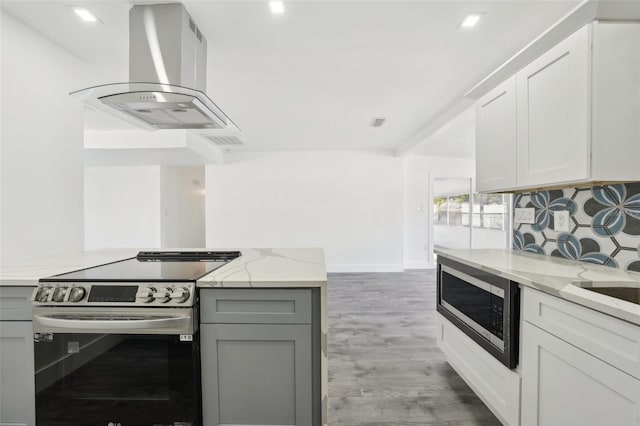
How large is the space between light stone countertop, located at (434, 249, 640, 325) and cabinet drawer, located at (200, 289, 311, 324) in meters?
1.01

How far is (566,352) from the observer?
1.14m

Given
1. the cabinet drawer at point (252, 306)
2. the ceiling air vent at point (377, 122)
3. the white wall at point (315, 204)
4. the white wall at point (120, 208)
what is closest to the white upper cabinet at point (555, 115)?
the cabinet drawer at point (252, 306)

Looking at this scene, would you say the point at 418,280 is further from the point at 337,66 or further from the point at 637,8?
the point at 637,8

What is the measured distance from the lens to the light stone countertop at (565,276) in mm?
969

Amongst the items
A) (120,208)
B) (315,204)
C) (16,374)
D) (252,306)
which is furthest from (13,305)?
(120,208)

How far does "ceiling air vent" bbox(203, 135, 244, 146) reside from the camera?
16.0ft

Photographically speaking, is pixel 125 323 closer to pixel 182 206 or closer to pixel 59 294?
pixel 59 294

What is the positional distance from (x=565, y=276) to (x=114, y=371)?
2.12 meters

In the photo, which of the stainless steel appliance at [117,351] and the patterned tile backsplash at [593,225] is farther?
the patterned tile backsplash at [593,225]

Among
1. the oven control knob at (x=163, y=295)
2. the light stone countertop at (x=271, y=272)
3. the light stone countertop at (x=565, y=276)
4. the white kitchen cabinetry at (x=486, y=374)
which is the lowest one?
the white kitchen cabinetry at (x=486, y=374)

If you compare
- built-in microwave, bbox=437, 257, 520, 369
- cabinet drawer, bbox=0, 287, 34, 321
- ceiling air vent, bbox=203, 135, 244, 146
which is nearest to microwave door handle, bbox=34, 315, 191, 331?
cabinet drawer, bbox=0, 287, 34, 321

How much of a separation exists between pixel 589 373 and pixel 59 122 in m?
3.38

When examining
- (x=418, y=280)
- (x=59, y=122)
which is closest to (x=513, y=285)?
(x=59, y=122)

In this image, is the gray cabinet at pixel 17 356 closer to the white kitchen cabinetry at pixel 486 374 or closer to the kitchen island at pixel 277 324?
the kitchen island at pixel 277 324
